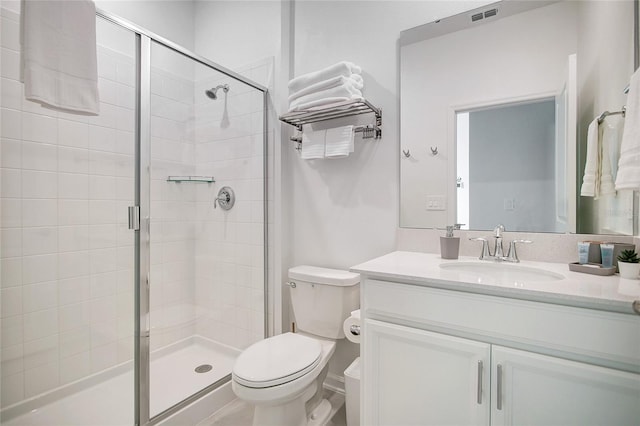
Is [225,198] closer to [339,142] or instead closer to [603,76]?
A: [339,142]

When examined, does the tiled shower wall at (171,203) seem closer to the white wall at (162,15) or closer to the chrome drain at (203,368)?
the chrome drain at (203,368)

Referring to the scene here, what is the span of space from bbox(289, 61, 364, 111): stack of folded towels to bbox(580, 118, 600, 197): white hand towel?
0.95 meters

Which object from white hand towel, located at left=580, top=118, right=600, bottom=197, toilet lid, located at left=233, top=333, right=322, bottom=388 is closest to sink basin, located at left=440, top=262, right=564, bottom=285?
white hand towel, located at left=580, top=118, right=600, bottom=197

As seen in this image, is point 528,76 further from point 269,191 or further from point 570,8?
point 269,191

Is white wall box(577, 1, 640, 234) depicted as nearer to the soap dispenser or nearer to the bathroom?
the bathroom

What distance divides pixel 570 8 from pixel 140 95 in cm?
189

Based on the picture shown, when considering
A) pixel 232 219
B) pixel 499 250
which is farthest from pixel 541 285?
pixel 232 219

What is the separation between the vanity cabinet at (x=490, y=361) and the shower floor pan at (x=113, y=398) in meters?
1.04

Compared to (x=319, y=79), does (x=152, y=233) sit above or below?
below

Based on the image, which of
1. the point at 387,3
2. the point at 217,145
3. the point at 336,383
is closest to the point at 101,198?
the point at 217,145

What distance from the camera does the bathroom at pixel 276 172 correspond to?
1366mm

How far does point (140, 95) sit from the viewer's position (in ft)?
4.90

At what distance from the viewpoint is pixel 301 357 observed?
142 centimetres

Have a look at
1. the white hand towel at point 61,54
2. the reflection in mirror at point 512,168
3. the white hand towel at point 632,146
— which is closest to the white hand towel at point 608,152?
the reflection in mirror at point 512,168
